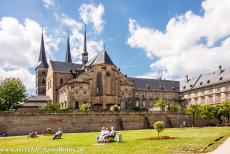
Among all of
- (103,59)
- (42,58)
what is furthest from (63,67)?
(103,59)

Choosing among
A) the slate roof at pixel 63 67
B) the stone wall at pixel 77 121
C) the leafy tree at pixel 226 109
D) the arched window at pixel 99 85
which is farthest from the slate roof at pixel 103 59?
the leafy tree at pixel 226 109

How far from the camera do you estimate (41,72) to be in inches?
3878

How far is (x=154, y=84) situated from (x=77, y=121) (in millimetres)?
48965

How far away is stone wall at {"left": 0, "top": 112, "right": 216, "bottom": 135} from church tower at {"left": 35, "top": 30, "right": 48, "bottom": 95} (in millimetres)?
47647

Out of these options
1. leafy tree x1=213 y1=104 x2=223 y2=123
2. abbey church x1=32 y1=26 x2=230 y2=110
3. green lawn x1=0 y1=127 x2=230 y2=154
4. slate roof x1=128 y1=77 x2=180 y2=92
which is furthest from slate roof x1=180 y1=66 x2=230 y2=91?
green lawn x1=0 y1=127 x2=230 y2=154

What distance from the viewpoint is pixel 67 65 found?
8788 centimetres

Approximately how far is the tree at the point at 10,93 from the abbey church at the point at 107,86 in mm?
13085

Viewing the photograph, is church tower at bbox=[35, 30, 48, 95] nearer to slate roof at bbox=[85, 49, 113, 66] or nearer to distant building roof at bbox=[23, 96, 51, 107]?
distant building roof at bbox=[23, 96, 51, 107]

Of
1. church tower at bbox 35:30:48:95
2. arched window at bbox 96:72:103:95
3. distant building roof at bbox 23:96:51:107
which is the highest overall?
church tower at bbox 35:30:48:95

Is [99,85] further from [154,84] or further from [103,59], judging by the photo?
[154,84]

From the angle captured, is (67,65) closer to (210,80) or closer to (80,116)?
(80,116)

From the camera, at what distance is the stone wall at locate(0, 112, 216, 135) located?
47781 mm

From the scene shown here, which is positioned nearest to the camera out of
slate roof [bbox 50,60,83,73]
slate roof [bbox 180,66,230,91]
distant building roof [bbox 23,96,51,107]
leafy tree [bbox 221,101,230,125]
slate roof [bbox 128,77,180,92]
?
leafy tree [bbox 221,101,230,125]

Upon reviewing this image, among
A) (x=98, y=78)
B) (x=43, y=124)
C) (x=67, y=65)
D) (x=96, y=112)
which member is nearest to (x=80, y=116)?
(x=96, y=112)
